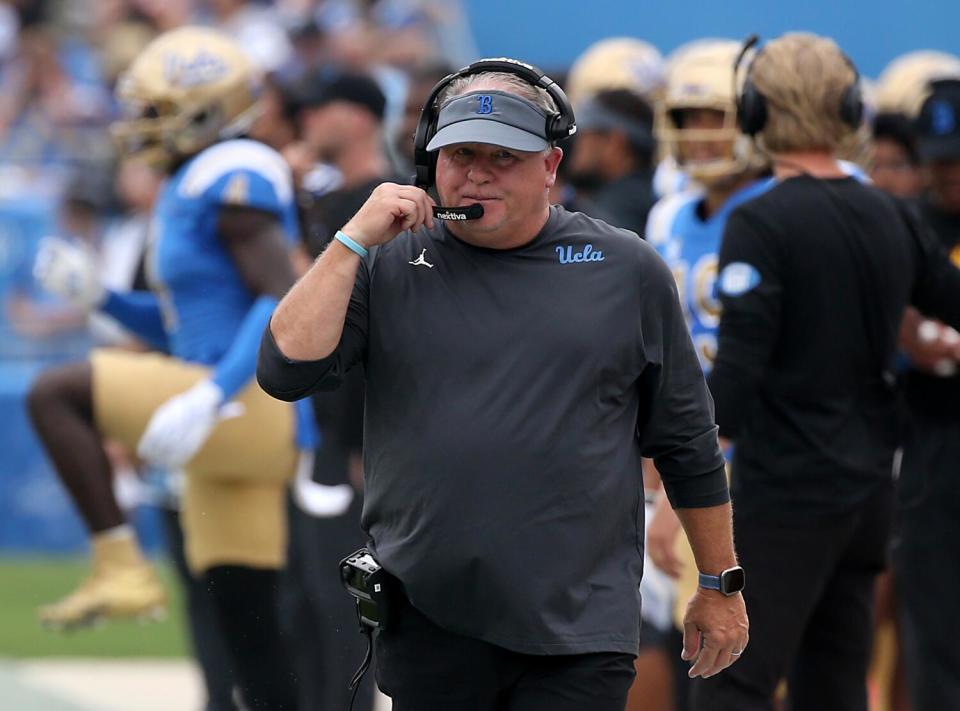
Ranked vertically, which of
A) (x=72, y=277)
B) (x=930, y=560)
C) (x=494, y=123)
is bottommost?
(x=930, y=560)

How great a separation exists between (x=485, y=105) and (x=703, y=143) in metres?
2.10

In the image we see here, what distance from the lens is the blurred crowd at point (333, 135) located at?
578cm

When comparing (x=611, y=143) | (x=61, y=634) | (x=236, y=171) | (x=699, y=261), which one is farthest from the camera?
(x=61, y=634)

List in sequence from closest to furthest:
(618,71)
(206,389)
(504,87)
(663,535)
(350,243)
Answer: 1. (350,243)
2. (504,87)
3. (663,535)
4. (206,389)
5. (618,71)

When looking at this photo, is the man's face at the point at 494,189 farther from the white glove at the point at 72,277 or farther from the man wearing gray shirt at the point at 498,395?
the white glove at the point at 72,277

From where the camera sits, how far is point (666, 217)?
217 inches

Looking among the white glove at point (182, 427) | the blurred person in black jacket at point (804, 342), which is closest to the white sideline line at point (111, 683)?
the white glove at point (182, 427)

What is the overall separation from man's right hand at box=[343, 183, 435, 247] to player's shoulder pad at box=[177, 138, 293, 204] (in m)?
2.45

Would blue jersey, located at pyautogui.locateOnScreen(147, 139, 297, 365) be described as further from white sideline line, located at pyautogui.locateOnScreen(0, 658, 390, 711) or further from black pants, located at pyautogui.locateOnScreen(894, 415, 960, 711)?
black pants, located at pyautogui.locateOnScreen(894, 415, 960, 711)

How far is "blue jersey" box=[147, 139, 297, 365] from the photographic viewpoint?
18.9 ft

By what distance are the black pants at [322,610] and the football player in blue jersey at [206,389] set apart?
0.33m

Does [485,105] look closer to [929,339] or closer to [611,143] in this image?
Answer: [929,339]

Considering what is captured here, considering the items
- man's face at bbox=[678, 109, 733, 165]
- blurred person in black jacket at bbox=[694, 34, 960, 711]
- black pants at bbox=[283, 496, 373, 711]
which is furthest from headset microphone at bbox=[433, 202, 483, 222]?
black pants at bbox=[283, 496, 373, 711]

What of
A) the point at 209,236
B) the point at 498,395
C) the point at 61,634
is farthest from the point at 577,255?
the point at 61,634
